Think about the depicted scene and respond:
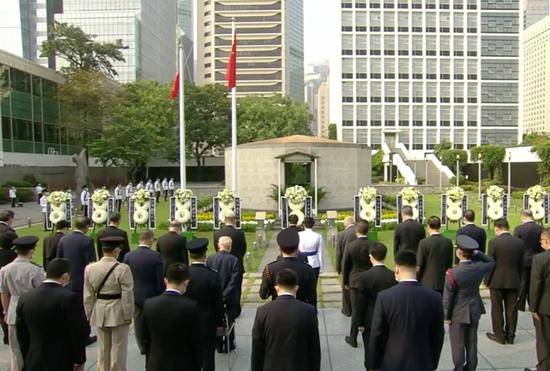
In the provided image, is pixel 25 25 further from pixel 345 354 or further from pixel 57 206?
pixel 345 354

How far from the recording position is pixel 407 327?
4.41m

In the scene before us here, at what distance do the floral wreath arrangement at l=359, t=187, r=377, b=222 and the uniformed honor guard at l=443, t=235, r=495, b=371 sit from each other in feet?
40.8

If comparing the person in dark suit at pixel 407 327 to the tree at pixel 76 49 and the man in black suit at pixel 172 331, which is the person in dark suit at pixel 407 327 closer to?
Result: the man in black suit at pixel 172 331

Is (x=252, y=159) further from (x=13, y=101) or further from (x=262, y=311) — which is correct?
(x=13, y=101)

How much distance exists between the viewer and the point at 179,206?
59.7 feet

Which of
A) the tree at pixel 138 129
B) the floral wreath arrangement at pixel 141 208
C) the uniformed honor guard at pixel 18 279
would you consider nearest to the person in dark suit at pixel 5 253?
the uniformed honor guard at pixel 18 279

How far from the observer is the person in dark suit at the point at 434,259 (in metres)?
7.59

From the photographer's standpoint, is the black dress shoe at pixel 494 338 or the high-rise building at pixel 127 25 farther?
the high-rise building at pixel 127 25

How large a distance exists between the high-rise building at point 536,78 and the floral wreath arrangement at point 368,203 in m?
131

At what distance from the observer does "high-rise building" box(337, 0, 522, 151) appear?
70812 mm

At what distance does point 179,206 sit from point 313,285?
12.8m

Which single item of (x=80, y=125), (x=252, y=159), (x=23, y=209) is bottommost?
(x=23, y=209)

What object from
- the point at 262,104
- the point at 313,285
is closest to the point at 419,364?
the point at 313,285

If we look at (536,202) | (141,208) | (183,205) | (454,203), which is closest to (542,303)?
(454,203)
